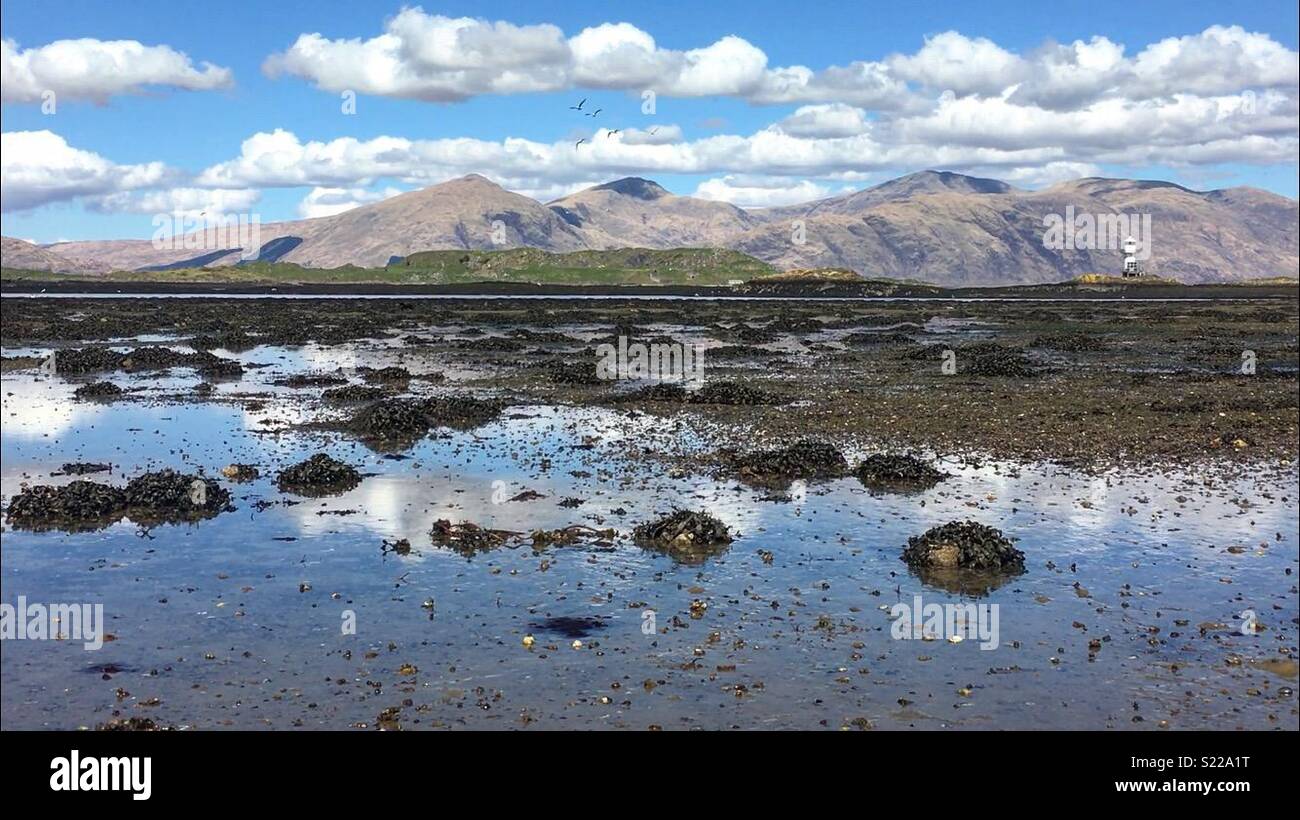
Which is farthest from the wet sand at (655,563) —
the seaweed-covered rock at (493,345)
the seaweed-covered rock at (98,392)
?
the seaweed-covered rock at (493,345)

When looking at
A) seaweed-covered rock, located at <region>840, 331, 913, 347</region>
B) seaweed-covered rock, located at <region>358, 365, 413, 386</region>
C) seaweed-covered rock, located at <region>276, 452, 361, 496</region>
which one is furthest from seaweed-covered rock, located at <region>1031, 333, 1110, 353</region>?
seaweed-covered rock, located at <region>276, 452, 361, 496</region>

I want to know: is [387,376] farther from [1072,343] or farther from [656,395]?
[1072,343]

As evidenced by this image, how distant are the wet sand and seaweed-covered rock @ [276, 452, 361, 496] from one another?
44 centimetres

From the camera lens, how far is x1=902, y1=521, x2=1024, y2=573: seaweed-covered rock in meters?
21.0

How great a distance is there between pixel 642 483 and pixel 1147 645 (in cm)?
1469

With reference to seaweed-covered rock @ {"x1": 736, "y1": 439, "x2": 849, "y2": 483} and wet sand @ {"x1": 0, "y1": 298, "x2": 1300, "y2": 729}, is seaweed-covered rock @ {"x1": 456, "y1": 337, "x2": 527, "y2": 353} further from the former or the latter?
seaweed-covered rock @ {"x1": 736, "y1": 439, "x2": 849, "y2": 483}

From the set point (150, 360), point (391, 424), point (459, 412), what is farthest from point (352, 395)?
point (150, 360)

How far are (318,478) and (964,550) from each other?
17.3 metres

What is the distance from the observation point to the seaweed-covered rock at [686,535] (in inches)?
875

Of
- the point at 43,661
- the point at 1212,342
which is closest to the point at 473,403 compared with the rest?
the point at 43,661

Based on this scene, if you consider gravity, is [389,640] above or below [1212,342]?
below

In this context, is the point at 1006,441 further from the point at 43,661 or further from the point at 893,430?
the point at 43,661

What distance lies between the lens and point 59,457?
31.5 metres

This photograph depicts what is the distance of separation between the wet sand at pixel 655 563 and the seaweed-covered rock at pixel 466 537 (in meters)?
0.36
